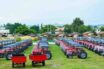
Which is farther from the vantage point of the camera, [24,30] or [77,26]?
[77,26]

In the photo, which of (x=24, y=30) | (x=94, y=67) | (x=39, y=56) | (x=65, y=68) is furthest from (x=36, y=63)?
(x=24, y=30)

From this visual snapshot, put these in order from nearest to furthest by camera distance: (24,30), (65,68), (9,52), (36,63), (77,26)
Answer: (65,68) < (36,63) < (9,52) < (24,30) < (77,26)

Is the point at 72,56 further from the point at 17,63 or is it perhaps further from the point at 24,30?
the point at 24,30

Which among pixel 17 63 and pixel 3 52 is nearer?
pixel 17 63

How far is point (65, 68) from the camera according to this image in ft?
57.9

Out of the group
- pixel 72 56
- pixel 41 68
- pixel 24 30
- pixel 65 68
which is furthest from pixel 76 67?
pixel 24 30

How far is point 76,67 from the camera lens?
707 inches

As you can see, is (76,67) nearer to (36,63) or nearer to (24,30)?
(36,63)

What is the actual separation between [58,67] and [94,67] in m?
2.00

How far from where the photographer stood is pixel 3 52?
24875mm

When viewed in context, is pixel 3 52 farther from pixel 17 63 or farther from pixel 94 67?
pixel 94 67

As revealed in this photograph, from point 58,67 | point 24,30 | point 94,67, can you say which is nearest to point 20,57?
point 58,67

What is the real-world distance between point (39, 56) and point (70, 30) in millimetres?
114771

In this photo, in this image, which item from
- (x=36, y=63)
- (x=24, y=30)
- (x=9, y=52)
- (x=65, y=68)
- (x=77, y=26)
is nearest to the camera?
(x=65, y=68)
